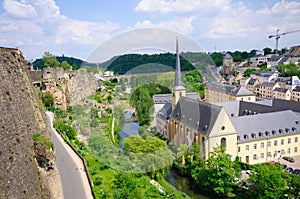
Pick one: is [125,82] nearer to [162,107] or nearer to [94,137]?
[94,137]

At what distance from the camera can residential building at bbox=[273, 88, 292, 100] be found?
3619 cm

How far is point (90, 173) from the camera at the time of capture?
14.5 metres

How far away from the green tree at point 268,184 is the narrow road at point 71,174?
322 inches

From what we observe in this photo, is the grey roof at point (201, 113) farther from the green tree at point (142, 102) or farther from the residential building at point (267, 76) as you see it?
the residential building at point (267, 76)

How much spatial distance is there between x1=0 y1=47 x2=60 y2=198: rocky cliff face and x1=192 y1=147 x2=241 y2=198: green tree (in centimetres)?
815

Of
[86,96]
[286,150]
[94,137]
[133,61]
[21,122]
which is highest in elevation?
[133,61]

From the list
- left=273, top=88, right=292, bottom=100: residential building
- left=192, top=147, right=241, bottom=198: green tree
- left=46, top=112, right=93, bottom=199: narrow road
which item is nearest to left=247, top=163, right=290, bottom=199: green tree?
left=192, top=147, right=241, bottom=198: green tree

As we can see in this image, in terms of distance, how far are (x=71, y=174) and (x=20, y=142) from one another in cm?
577

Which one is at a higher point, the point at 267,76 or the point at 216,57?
the point at 216,57

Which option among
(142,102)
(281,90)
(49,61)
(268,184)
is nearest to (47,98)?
(49,61)

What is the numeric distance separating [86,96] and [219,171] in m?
8.17

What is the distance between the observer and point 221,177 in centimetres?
1409

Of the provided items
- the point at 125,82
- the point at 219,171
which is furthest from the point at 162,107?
the point at 125,82

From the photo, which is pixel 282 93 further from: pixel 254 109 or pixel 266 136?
pixel 266 136
